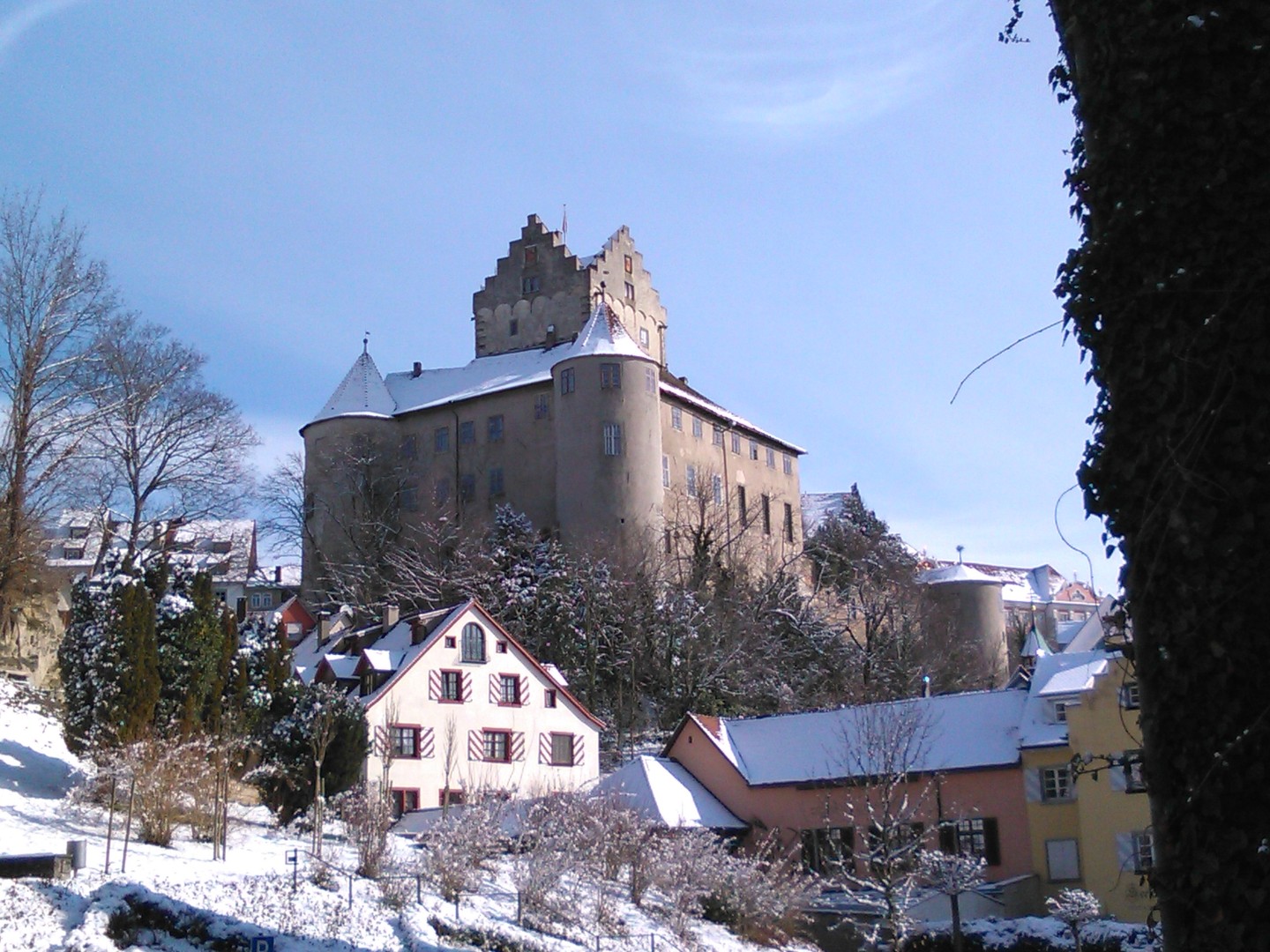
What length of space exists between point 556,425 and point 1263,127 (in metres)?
53.5

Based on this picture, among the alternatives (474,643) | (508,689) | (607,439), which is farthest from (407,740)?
(607,439)

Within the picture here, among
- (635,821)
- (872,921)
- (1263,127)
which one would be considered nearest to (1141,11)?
(1263,127)

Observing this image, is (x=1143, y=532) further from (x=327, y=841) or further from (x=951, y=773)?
(x=951, y=773)

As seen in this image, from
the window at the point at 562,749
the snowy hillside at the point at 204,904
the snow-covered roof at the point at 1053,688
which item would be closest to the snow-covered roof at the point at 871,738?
the snow-covered roof at the point at 1053,688

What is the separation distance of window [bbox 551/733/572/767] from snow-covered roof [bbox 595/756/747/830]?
3868 millimetres

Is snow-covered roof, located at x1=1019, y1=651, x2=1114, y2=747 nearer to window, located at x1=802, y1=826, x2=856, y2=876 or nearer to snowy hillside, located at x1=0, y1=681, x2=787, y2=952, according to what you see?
window, located at x1=802, y1=826, x2=856, y2=876

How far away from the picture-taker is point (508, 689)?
37562 mm

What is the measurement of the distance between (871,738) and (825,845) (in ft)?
14.8

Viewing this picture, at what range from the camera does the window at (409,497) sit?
6300cm

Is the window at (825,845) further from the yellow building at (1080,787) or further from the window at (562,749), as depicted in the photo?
the window at (562,749)

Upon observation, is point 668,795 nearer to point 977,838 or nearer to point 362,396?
point 977,838

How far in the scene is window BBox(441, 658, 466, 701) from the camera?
119 feet

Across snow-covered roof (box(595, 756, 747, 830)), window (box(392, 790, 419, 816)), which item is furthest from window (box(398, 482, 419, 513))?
snow-covered roof (box(595, 756, 747, 830))

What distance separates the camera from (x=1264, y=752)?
607 cm
